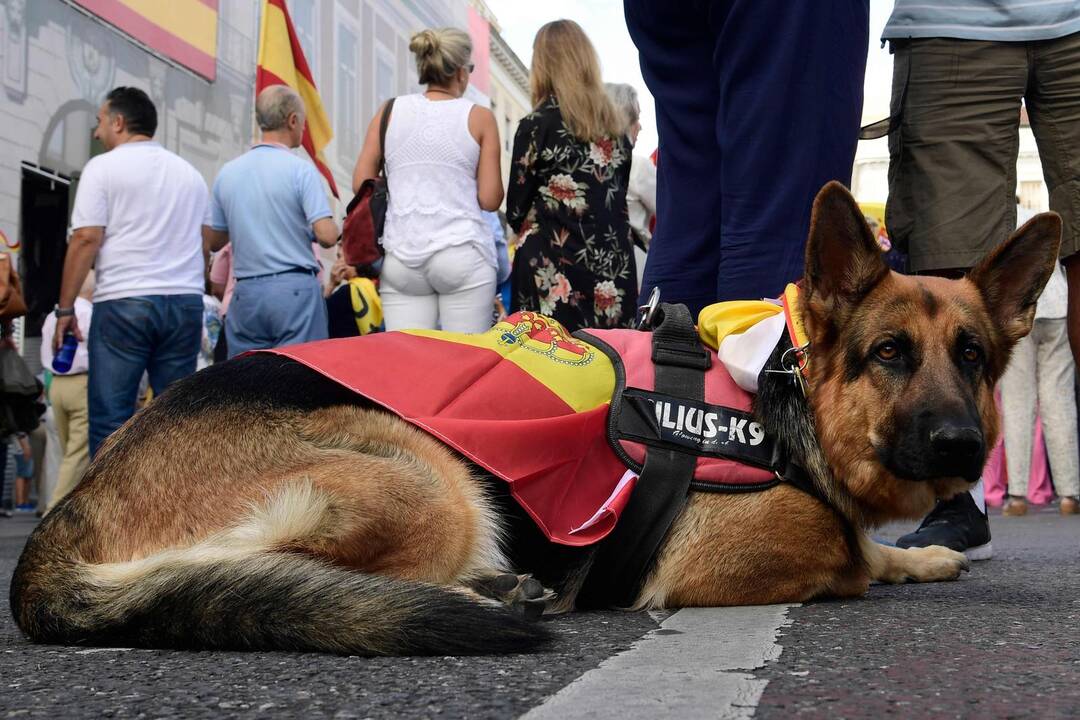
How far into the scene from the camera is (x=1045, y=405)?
30.9 feet

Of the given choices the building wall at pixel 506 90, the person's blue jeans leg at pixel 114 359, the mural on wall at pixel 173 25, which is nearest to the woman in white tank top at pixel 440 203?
the person's blue jeans leg at pixel 114 359

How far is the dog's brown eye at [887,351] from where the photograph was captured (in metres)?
3.07

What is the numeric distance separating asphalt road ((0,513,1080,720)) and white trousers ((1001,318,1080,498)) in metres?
6.72

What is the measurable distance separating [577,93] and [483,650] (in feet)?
13.4

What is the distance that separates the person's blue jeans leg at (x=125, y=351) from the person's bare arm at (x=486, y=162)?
165cm

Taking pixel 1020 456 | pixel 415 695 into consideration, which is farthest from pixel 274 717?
pixel 1020 456

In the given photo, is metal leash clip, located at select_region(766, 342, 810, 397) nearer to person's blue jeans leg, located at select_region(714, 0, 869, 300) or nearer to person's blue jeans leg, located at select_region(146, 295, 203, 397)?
person's blue jeans leg, located at select_region(714, 0, 869, 300)

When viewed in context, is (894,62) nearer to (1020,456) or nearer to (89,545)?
(89,545)

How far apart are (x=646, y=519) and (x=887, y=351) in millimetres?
743

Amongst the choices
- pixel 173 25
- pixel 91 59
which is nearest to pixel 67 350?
pixel 91 59

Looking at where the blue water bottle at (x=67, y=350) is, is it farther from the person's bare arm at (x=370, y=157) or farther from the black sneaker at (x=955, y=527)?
the black sneaker at (x=955, y=527)

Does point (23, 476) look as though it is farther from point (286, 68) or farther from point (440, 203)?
point (440, 203)

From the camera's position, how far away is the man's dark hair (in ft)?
20.8

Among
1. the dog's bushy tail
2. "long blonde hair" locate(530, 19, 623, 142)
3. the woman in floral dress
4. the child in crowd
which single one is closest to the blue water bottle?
the woman in floral dress
